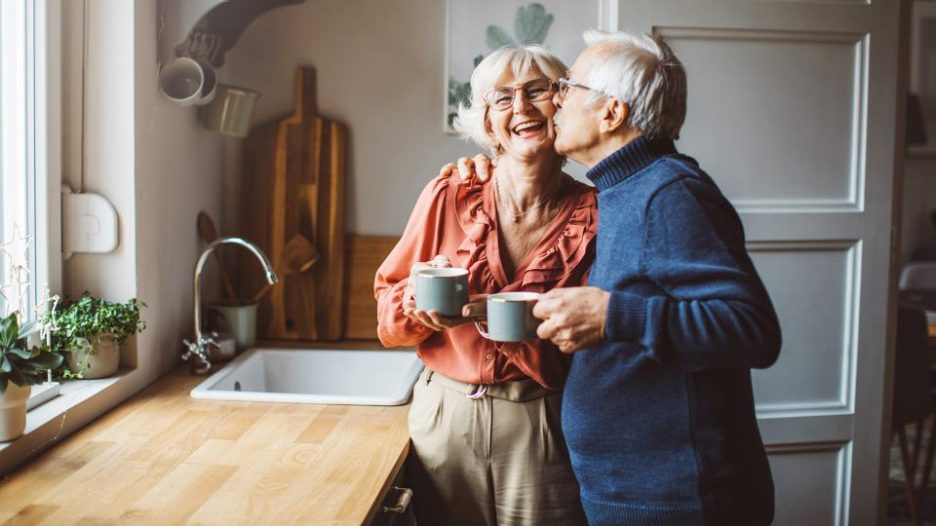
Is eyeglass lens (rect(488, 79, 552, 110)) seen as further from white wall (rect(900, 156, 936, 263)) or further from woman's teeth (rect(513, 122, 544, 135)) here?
white wall (rect(900, 156, 936, 263))

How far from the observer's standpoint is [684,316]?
115 cm

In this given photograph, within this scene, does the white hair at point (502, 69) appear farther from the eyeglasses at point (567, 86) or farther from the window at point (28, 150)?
the window at point (28, 150)

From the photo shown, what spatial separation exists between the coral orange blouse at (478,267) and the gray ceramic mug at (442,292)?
187 millimetres

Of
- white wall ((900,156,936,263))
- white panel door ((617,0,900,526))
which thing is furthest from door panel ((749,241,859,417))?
white wall ((900,156,936,263))

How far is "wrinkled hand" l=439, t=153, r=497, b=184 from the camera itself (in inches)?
62.7

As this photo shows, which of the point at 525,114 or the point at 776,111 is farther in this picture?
the point at 776,111

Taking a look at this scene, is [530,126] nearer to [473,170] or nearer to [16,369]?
[473,170]

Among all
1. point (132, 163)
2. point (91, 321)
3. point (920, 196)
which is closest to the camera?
point (91, 321)

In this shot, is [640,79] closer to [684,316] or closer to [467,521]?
[684,316]

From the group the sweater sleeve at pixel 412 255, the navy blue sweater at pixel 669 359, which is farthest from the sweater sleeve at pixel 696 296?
the sweater sleeve at pixel 412 255

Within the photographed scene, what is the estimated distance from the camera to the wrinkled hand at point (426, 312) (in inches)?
52.9

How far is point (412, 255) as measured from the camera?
1548mm

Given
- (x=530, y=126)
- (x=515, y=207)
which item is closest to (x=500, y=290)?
(x=515, y=207)

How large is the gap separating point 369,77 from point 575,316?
4.75ft
